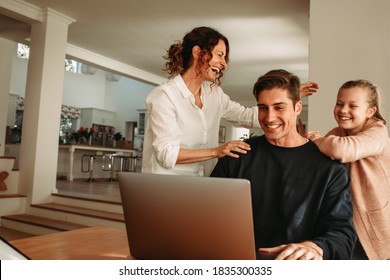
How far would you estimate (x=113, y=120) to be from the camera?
12.3m

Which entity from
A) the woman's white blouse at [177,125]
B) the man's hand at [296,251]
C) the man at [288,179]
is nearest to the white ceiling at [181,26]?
the woman's white blouse at [177,125]

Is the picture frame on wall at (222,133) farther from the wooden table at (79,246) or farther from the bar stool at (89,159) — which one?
the wooden table at (79,246)

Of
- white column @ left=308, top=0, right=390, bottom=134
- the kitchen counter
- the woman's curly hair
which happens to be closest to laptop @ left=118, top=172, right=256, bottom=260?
the woman's curly hair

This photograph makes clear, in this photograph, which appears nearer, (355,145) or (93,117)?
(355,145)

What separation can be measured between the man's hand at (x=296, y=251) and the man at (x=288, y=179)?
0.17 m

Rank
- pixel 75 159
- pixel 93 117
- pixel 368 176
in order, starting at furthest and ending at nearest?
pixel 93 117 < pixel 75 159 < pixel 368 176

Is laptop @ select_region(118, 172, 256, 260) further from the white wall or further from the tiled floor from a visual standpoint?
the white wall

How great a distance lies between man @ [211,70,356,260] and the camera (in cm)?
111

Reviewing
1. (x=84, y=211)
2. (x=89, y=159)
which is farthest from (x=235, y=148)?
(x=89, y=159)

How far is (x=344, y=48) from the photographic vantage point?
9.36 ft

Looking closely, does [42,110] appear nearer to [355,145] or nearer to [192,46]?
[192,46]

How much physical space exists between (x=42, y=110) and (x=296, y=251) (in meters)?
4.28

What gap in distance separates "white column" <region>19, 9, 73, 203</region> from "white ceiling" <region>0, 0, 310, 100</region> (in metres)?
0.38
